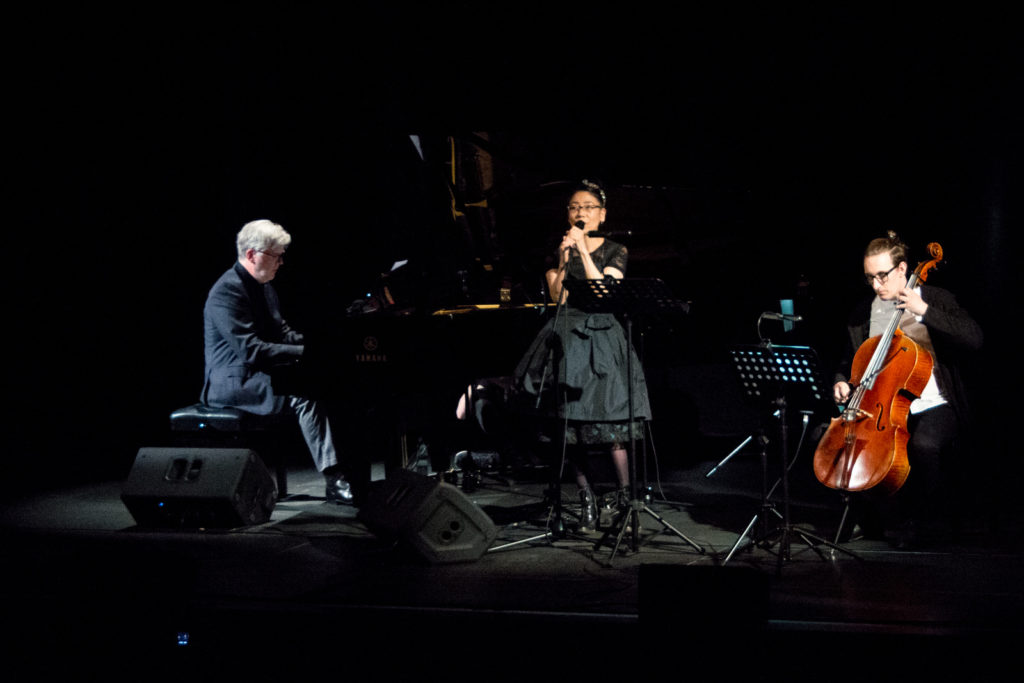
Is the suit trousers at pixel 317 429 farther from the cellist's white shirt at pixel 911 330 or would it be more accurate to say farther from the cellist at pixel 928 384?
the cellist's white shirt at pixel 911 330

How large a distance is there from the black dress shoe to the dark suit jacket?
1.82 ft

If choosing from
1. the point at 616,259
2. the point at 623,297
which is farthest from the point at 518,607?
the point at 616,259

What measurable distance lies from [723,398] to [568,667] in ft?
13.6

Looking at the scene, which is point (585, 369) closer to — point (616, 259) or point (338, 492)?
point (616, 259)

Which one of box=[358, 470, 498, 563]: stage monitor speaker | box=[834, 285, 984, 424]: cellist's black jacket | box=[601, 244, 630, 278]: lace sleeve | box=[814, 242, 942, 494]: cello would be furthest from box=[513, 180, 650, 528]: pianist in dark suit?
box=[834, 285, 984, 424]: cellist's black jacket

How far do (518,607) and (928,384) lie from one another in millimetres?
2182

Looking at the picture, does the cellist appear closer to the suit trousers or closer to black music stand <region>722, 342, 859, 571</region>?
black music stand <region>722, 342, 859, 571</region>

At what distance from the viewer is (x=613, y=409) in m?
4.15

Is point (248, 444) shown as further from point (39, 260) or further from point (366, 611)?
point (39, 260)

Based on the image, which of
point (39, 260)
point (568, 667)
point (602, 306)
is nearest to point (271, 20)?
point (39, 260)

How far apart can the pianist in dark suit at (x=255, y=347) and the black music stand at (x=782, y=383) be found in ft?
7.56

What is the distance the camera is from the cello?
3.62m

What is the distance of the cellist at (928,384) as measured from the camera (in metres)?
3.84

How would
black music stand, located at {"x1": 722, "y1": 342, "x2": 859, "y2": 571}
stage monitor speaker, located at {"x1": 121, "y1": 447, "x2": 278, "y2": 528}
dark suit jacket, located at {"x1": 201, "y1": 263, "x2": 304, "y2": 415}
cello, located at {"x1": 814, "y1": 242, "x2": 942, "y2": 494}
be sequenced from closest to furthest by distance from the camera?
1. black music stand, located at {"x1": 722, "y1": 342, "x2": 859, "y2": 571}
2. cello, located at {"x1": 814, "y1": 242, "x2": 942, "y2": 494}
3. stage monitor speaker, located at {"x1": 121, "y1": 447, "x2": 278, "y2": 528}
4. dark suit jacket, located at {"x1": 201, "y1": 263, "x2": 304, "y2": 415}
